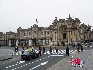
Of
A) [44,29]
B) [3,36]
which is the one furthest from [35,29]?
[3,36]

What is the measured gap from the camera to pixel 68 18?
87938mm

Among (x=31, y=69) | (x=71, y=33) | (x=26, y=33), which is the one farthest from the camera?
(x=26, y=33)

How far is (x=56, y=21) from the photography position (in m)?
87.2

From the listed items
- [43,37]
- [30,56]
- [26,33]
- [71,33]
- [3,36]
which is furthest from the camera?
[3,36]

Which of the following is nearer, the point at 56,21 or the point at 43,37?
the point at 56,21

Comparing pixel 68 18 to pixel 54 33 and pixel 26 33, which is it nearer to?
pixel 54 33

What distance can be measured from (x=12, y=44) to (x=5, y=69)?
6747cm

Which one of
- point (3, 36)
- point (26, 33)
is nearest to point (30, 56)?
point (26, 33)

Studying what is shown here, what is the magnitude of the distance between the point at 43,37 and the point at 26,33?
9.65 meters

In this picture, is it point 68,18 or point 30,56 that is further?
point 68,18

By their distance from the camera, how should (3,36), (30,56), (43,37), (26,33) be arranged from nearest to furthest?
(30,56)
(43,37)
(26,33)
(3,36)

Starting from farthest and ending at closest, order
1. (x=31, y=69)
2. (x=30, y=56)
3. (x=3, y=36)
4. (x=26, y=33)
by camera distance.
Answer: (x=3, y=36) < (x=26, y=33) < (x=30, y=56) < (x=31, y=69)

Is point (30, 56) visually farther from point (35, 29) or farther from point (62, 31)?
point (35, 29)

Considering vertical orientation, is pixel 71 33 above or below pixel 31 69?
above
